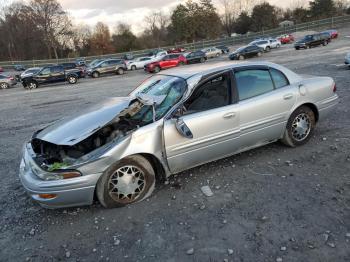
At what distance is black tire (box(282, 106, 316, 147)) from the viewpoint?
5059 millimetres

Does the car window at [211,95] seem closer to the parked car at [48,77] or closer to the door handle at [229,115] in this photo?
the door handle at [229,115]

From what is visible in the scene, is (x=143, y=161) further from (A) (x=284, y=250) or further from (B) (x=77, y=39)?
(B) (x=77, y=39)

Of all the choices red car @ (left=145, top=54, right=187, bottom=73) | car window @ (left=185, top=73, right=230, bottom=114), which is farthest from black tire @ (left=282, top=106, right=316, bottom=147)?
red car @ (left=145, top=54, right=187, bottom=73)

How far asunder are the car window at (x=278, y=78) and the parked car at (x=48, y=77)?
23.0 metres

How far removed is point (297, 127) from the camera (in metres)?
5.14

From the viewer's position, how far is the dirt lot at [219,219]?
10.2 feet

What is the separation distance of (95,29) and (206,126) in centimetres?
7820

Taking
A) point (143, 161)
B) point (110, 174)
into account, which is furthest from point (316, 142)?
point (110, 174)

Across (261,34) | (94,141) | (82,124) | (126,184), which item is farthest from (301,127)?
(261,34)

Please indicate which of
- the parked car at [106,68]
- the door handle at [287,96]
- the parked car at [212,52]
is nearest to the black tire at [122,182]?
the door handle at [287,96]

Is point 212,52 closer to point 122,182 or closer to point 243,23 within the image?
point 122,182

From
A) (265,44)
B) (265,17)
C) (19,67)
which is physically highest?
(265,17)

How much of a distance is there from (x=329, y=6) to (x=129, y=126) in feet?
256

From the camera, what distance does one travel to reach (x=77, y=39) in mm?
76312
